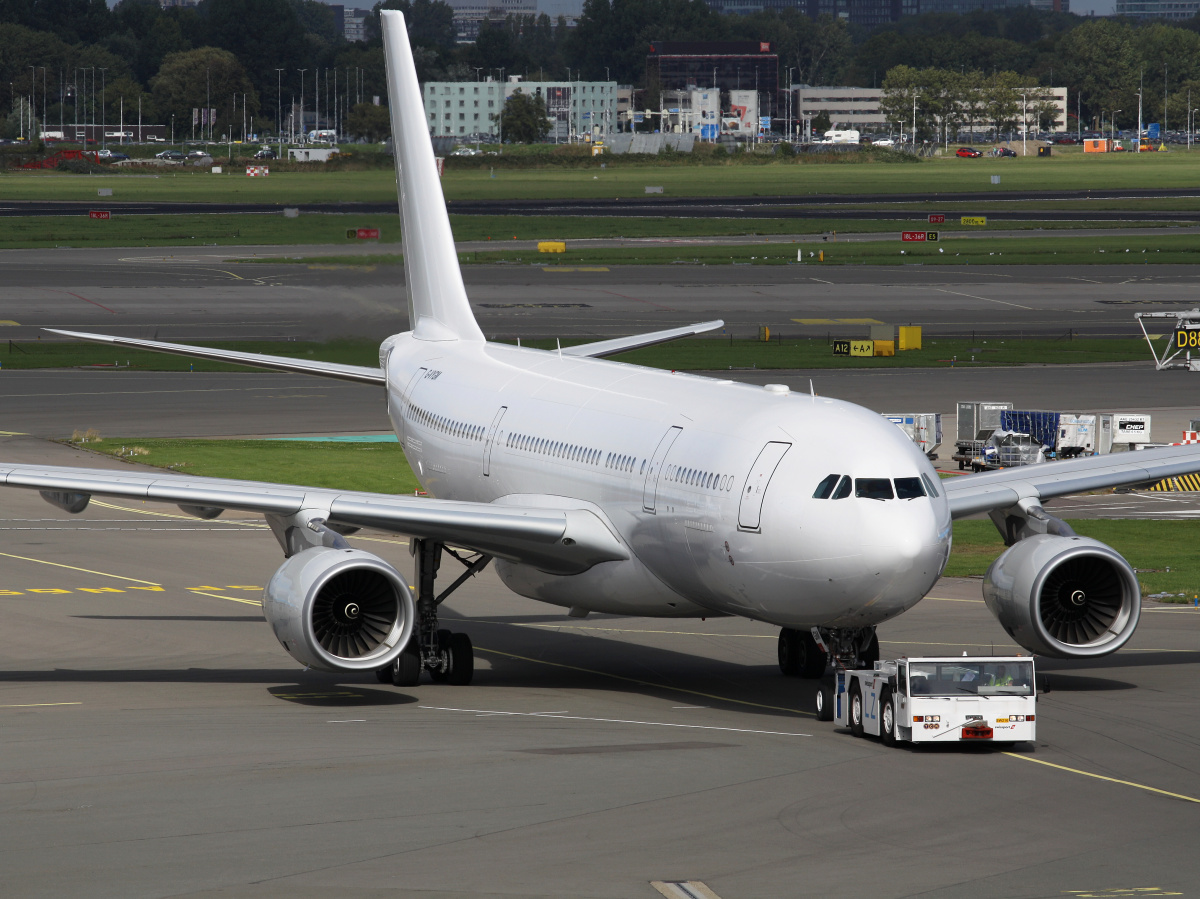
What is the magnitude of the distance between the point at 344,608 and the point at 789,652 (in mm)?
8543

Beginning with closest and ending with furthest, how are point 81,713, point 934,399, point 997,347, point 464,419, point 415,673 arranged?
point 81,713
point 415,673
point 464,419
point 934,399
point 997,347

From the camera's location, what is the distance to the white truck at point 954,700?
24.9 m

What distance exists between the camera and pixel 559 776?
23.3 meters

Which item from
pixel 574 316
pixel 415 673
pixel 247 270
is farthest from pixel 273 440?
pixel 247 270

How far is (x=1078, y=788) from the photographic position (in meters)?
22.9

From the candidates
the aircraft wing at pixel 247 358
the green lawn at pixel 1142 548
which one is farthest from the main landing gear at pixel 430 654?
the green lawn at pixel 1142 548

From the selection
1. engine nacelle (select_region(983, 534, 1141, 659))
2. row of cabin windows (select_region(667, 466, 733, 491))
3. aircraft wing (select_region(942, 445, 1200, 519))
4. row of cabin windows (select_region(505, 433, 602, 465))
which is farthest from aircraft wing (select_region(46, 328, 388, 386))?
engine nacelle (select_region(983, 534, 1141, 659))

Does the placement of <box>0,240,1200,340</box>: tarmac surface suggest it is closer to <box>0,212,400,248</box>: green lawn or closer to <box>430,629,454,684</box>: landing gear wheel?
<box>0,212,400,248</box>: green lawn

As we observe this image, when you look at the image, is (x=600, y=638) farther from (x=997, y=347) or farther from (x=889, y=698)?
(x=997, y=347)

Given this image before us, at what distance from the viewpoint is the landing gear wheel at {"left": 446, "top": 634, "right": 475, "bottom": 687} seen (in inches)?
1228

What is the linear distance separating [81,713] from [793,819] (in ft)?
42.6

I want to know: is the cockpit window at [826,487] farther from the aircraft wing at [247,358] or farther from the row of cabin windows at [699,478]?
the aircraft wing at [247,358]

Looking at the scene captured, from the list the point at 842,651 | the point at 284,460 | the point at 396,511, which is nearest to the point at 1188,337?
the point at 284,460

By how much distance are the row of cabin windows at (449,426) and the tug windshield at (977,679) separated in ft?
42.8
